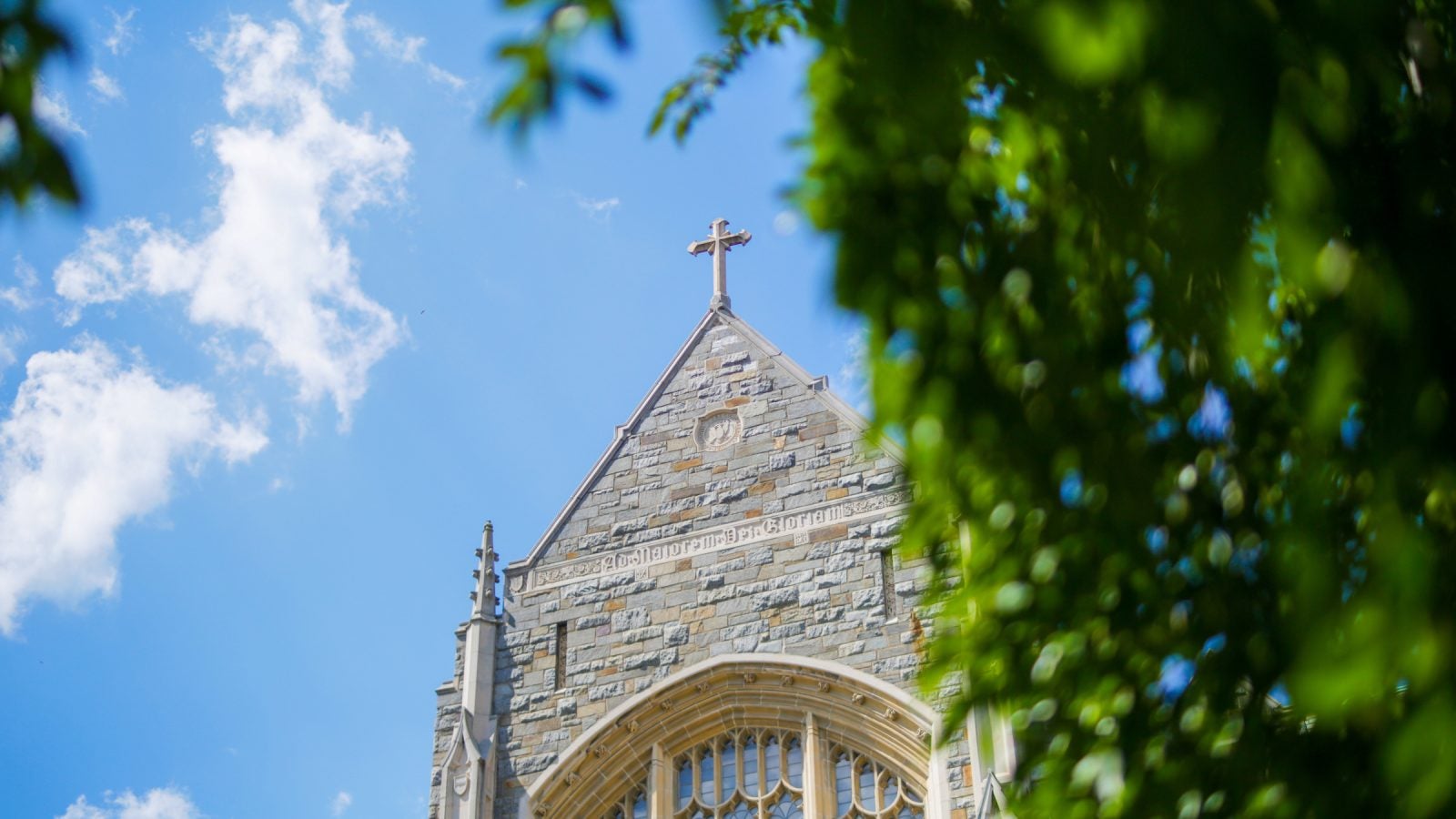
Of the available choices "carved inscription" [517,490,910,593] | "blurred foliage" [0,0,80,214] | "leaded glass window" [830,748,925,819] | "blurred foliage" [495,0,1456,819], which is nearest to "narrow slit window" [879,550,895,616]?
"carved inscription" [517,490,910,593]

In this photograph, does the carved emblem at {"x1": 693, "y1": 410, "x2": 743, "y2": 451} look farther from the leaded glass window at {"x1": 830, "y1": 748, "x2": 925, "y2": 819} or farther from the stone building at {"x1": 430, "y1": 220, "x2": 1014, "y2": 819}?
the leaded glass window at {"x1": 830, "y1": 748, "x2": 925, "y2": 819}

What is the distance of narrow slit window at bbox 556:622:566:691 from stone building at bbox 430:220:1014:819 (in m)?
0.02

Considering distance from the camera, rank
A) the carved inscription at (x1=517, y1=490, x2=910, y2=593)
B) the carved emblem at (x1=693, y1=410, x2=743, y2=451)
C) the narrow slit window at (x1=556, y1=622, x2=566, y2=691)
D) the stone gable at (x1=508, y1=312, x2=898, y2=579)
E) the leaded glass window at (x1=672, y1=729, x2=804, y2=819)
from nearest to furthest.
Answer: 1. the leaded glass window at (x1=672, y1=729, x2=804, y2=819)
2. the carved inscription at (x1=517, y1=490, x2=910, y2=593)
3. the narrow slit window at (x1=556, y1=622, x2=566, y2=691)
4. the stone gable at (x1=508, y1=312, x2=898, y2=579)
5. the carved emblem at (x1=693, y1=410, x2=743, y2=451)

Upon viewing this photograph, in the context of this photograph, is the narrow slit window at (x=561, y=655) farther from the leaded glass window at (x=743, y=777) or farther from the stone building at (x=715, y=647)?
the leaded glass window at (x=743, y=777)

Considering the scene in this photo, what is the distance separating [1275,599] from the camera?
391cm

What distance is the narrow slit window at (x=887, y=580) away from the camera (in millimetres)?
13344

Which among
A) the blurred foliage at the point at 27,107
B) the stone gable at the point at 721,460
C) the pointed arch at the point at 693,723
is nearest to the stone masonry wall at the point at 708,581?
the stone gable at the point at 721,460

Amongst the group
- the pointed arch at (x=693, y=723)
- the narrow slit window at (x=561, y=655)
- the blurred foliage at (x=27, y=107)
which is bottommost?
the blurred foliage at (x=27, y=107)

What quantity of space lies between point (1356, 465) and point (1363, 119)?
2.47 feet

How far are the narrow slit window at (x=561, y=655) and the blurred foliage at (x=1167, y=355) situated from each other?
9441 millimetres

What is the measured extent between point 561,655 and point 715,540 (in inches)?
Answer: 69.1

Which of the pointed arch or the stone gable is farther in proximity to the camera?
the stone gable

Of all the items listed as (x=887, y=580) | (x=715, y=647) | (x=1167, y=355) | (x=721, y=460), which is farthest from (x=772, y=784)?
(x=1167, y=355)

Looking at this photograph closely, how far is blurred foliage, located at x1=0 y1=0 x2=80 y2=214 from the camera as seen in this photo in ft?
8.14
